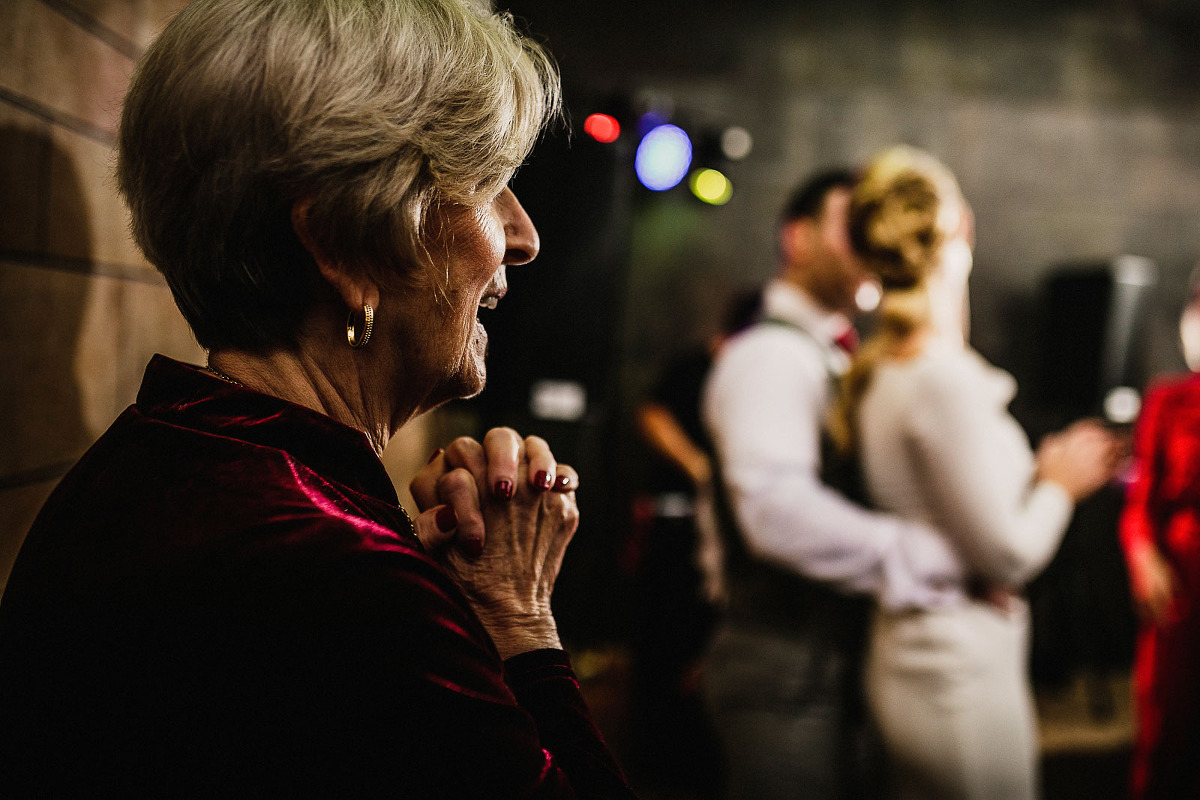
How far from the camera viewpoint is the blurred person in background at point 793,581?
1.83 meters

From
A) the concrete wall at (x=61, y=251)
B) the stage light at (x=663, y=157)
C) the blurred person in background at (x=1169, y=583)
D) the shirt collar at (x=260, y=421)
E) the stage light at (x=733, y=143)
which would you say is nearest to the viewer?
the shirt collar at (x=260, y=421)

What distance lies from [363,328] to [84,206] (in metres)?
0.75

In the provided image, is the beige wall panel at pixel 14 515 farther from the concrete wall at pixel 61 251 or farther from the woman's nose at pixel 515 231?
the woman's nose at pixel 515 231

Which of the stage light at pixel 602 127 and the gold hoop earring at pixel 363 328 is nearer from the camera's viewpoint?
the gold hoop earring at pixel 363 328

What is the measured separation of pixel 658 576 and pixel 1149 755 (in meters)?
1.76

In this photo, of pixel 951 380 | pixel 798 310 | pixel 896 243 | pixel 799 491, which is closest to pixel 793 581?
pixel 799 491

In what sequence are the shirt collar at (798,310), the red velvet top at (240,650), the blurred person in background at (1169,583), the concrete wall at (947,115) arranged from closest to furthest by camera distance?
1. the red velvet top at (240,650)
2. the shirt collar at (798,310)
3. the blurred person in background at (1169,583)
4. the concrete wall at (947,115)

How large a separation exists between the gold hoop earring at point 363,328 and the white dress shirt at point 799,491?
1260 millimetres

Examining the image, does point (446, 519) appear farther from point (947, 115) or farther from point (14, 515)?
point (947, 115)

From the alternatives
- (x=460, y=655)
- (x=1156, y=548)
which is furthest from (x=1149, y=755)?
(x=460, y=655)

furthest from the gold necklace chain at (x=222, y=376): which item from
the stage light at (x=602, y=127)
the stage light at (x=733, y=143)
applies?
the stage light at (x=733, y=143)

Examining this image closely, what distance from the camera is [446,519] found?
88 centimetres

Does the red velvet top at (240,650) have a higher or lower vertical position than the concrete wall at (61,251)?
lower

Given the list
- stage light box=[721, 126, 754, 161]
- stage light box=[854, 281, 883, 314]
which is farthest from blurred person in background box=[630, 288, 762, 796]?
stage light box=[721, 126, 754, 161]
